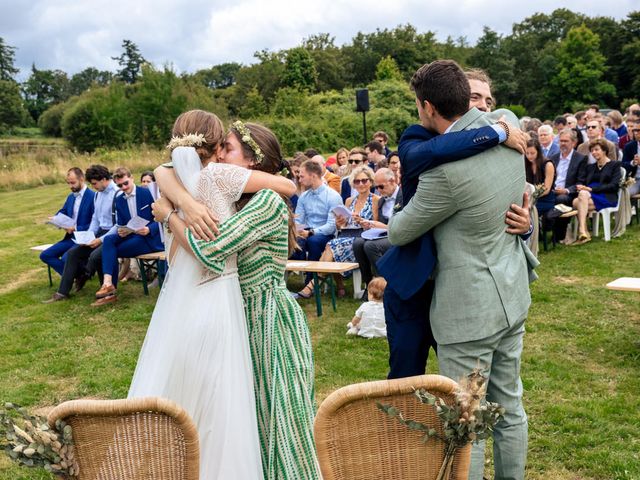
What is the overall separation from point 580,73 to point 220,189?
6056 cm

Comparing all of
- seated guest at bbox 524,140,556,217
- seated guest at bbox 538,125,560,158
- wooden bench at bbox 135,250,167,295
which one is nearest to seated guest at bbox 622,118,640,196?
seated guest at bbox 538,125,560,158

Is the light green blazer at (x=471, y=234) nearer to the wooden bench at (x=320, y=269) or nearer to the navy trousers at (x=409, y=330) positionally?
the navy trousers at (x=409, y=330)

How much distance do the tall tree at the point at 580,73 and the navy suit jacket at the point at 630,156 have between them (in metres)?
49.7

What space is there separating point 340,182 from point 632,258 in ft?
15.2

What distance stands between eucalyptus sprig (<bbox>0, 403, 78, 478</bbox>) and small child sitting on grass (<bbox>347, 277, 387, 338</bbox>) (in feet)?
16.8

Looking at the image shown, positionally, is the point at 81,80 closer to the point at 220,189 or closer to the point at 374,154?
the point at 374,154

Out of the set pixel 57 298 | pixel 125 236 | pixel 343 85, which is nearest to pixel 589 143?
pixel 125 236

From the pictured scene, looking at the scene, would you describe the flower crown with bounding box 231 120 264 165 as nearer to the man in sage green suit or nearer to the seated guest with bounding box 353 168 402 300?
the man in sage green suit

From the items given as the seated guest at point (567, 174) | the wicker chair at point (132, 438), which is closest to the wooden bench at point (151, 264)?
the seated guest at point (567, 174)

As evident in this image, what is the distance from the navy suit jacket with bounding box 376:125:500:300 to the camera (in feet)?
8.39

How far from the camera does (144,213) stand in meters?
9.48

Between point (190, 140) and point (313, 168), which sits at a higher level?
point (190, 140)

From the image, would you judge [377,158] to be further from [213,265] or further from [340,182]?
[213,265]

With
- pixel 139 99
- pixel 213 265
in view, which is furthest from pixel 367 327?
pixel 139 99
